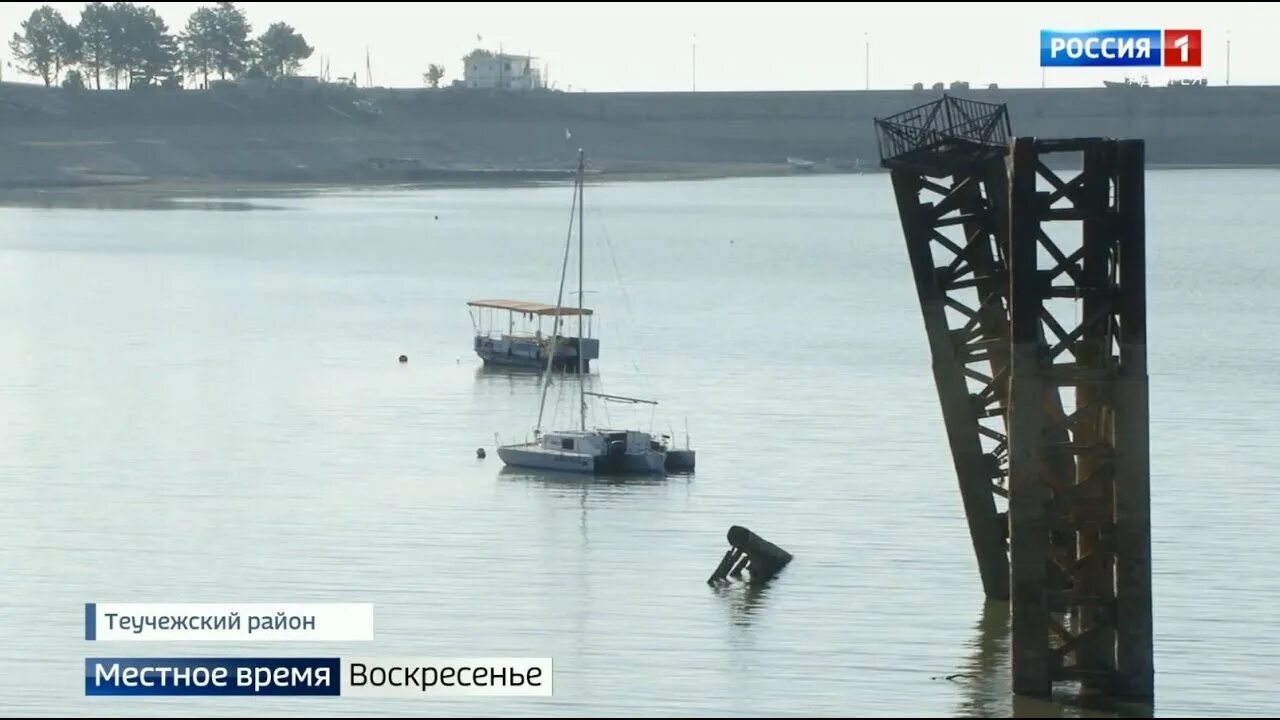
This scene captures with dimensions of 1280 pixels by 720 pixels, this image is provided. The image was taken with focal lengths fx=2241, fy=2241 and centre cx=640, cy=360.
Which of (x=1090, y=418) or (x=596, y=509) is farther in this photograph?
(x=596, y=509)

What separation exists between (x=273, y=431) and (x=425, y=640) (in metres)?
32.1

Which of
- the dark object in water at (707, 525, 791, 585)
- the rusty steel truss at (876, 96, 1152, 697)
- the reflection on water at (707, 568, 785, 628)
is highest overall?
the rusty steel truss at (876, 96, 1152, 697)

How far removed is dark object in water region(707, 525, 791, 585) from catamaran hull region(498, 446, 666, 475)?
51.0 feet

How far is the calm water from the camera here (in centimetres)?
3588

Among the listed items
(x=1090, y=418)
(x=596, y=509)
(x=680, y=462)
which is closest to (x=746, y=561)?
(x=596, y=509)

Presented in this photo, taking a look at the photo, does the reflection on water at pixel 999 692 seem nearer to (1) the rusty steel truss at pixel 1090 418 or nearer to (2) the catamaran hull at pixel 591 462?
(1) the rusty steel truss at pixel 1090 418
